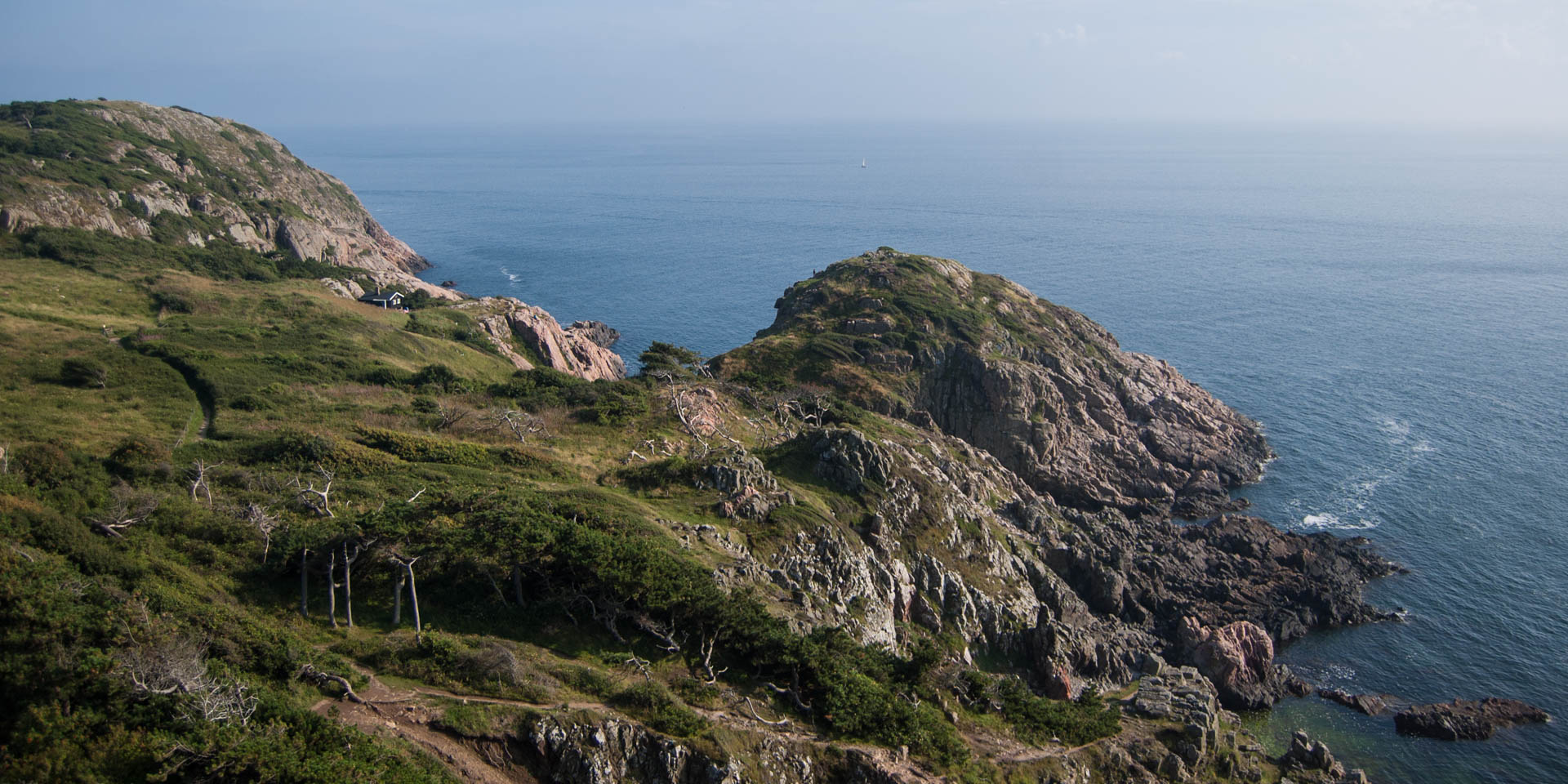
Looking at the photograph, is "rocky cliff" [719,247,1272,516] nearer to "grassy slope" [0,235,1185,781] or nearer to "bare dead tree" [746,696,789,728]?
"grassy slope" [0,235,1185,781]

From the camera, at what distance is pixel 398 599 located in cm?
3183

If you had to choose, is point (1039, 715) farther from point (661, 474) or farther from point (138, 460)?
point (138, 460)

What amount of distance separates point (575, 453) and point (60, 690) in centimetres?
2894

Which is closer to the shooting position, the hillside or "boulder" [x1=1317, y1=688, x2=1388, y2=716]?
the hillside

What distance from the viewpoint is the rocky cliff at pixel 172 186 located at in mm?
89438

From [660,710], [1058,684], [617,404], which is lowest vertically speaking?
[1058,684]

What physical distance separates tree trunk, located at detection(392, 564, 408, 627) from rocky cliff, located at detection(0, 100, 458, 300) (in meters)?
75.6

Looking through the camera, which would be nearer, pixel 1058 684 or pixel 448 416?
pixel 1058 684

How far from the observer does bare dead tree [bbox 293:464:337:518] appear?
121 ft

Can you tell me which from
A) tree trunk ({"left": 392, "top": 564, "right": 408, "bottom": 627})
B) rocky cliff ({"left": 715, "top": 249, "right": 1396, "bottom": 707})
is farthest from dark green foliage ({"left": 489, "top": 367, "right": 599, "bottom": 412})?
tree trunk ({"left": 392, "top": 564, "right": 408, "bottom": 627})

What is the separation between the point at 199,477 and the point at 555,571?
1668cm

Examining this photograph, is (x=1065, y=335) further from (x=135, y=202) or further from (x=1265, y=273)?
(x=135, y=202)

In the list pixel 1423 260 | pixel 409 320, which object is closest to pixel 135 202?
pixel 409 320

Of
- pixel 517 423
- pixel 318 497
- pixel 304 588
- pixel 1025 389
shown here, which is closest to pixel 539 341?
pixel 517 423
